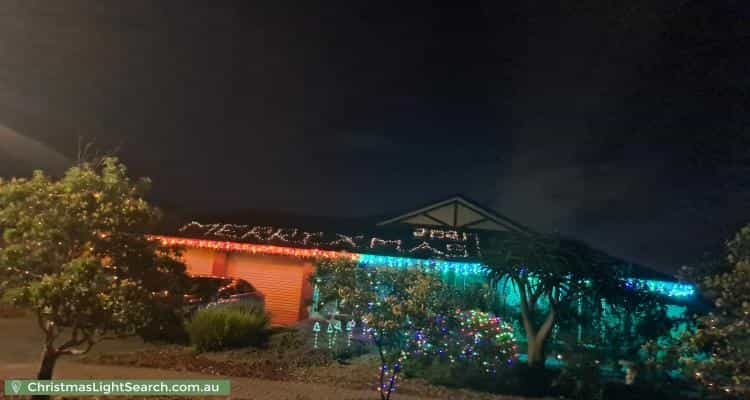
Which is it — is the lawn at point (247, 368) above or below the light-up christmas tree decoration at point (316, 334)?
below

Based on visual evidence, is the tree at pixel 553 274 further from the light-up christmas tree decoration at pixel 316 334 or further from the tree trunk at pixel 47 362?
the tree trunk at pixel 47 362

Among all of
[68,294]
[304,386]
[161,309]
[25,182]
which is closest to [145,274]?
[161,309]

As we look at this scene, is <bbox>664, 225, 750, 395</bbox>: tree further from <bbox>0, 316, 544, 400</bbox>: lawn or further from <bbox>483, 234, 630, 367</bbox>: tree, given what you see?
<bbox>483, 234, 630, 367</bbox>: tree

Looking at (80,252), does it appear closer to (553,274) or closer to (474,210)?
(553,274)

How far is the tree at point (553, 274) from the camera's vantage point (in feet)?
33.3

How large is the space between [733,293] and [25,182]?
8157 mm

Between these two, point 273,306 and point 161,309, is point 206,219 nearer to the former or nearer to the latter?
point 273,306

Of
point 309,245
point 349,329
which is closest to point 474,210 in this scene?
point 309,245

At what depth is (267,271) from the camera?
739 inches

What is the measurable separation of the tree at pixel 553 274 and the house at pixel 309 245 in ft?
14.7

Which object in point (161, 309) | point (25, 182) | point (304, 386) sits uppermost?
point (25, 182)

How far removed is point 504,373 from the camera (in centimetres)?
952

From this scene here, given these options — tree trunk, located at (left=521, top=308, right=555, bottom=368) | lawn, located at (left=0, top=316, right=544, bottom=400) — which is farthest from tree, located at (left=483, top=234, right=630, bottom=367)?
lawn, located at (left=0, top=316, right=544, bottom=400)

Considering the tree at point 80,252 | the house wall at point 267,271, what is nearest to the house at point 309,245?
the house wall at point 267,271
